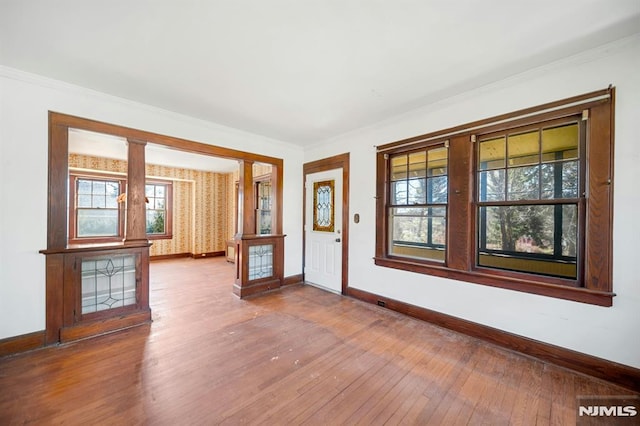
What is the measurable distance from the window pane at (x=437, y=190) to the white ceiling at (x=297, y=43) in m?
0.97

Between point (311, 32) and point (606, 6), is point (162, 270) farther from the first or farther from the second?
point (606, 6)

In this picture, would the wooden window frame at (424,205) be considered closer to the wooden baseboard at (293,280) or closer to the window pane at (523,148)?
the window pane at (523,148)

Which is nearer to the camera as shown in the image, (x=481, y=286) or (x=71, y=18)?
(x=71, y=18)

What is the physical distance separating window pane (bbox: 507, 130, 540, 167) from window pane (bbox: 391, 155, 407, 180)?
3.85ft

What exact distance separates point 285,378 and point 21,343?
8.54 ft

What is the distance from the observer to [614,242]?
1972mm

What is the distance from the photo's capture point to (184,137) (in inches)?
135

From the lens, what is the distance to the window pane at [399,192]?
11.3 ft

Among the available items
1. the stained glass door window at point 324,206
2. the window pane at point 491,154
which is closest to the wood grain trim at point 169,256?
the stained glass door window at point 324,206

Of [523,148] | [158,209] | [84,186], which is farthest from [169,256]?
[523,148]

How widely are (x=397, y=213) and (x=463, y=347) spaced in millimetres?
1765

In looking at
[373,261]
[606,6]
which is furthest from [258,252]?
[606,6]

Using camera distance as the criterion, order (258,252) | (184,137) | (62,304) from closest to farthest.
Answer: (62,304), (184,137), (258,252)

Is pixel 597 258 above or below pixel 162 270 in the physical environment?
above
